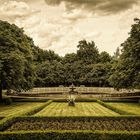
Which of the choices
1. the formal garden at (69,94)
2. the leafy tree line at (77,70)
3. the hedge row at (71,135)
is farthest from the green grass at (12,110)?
the leafy tree line at (77,70)

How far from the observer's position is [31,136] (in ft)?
52.3

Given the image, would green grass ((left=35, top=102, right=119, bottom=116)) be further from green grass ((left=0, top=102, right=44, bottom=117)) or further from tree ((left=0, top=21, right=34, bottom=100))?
tree ((left=0, top=21, right=34, bottom=100))

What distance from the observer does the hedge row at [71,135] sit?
51.4 feet

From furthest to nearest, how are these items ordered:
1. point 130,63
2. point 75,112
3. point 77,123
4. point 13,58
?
point 130,63, point 13,58, point 75,112, point 77,123

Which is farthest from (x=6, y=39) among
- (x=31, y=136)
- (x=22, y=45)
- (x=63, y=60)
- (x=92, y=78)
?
(x=63, y=60)

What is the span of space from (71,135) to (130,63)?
26178mm

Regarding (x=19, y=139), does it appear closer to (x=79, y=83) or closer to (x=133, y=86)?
(x=133, y=86)

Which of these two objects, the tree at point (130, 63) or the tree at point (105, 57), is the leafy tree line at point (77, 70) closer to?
the tree at point (105, 57)

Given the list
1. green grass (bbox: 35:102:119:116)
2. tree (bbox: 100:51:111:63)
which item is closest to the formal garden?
green grass (bbox: 35:102:119:116)

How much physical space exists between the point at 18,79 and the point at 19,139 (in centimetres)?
2178

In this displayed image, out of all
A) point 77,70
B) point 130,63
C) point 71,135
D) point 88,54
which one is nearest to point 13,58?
point 130,63

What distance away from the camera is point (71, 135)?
1585 centimetres

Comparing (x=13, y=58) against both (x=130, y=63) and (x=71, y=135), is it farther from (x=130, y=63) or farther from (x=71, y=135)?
(x=71, y=135)

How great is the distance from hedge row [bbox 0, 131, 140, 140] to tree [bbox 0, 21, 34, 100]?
17.6 metres
